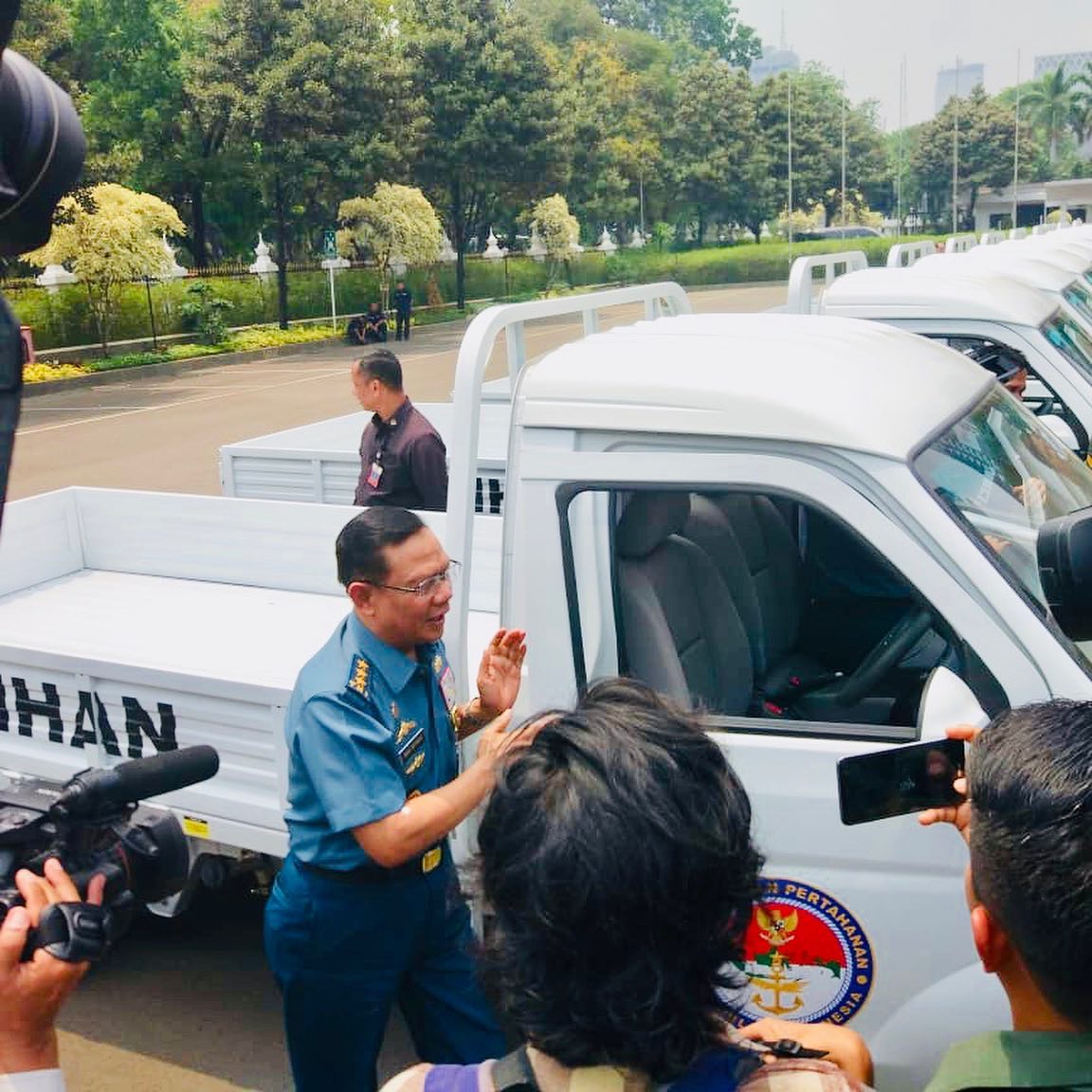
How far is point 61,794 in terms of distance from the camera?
155 cm

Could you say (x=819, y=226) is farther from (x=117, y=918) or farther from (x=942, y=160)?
(x=117, y=918)

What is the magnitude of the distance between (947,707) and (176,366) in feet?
83.7

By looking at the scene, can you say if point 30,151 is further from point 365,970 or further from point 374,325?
point 374,325

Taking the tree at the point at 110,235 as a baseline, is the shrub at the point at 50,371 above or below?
below

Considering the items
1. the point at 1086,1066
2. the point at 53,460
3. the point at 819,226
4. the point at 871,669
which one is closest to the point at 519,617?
the point at 871,669

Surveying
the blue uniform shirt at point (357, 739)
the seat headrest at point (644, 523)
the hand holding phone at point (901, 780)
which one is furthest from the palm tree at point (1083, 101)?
the hand holding phone at point (901, 780)

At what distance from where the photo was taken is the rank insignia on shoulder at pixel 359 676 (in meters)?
2.62

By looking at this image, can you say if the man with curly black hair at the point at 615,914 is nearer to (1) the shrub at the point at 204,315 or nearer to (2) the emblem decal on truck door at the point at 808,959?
(2) the emblem decal on truck door at the point at 808,959

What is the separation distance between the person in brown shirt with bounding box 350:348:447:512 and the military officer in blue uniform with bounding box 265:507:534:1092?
3.11 m

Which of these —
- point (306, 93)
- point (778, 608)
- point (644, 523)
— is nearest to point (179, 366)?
point (306, 93)

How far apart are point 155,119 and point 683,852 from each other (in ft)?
108

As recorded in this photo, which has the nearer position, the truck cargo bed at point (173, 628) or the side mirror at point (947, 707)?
the side mirror at point (947, 707)

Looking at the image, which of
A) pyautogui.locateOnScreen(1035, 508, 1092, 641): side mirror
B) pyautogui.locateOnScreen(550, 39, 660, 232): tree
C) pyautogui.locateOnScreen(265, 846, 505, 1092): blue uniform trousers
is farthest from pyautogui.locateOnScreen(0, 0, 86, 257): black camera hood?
pyautogui.locateOnScreen(550, 39, 660, 232): tree

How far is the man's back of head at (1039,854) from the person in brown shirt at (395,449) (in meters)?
4.61
